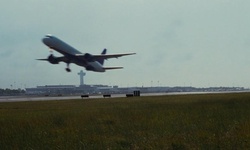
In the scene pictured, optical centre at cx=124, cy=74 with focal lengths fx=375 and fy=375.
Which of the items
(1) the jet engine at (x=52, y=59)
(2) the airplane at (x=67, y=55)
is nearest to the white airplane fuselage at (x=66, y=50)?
(2) the airplane at (x=67, y=55)

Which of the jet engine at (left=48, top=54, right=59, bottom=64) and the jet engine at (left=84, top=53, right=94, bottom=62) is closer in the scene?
the jet engine at (left=84, top=53, right=94, bottom=62)

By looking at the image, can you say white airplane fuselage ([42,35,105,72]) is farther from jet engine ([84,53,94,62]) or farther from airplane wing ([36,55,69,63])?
airplane wing ([36,55,69,63])

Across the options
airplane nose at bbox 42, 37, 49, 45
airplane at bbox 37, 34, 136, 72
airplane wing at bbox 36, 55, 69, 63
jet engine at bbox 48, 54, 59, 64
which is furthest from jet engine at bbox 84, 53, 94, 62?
airplane nose at bbox 42, 37, 49, 45

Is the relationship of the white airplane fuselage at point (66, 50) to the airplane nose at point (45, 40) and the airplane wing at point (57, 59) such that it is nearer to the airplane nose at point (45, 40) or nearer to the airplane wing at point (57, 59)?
the airplane nose at point (45, 40)

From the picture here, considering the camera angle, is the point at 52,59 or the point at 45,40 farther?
the point at 45,40

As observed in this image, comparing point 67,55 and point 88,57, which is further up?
point 67,55

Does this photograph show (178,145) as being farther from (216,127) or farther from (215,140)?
(216,127)

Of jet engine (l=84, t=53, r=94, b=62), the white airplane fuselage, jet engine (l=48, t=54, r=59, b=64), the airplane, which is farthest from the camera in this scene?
the white airplane fuselage

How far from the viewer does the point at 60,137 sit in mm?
14320

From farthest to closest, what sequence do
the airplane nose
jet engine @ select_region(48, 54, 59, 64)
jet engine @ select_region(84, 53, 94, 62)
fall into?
the airplane nose
jet engine @ select_region(48, 54, 59, 64)
jet engine @ select_region(84, 53, 94, 62)

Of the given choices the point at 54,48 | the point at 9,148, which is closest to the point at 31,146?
the point at 9,148

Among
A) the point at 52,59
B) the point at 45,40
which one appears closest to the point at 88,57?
the point at 52,59

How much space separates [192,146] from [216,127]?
4470 millimetres

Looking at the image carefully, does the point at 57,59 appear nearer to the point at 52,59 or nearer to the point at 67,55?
the point at 52,59
